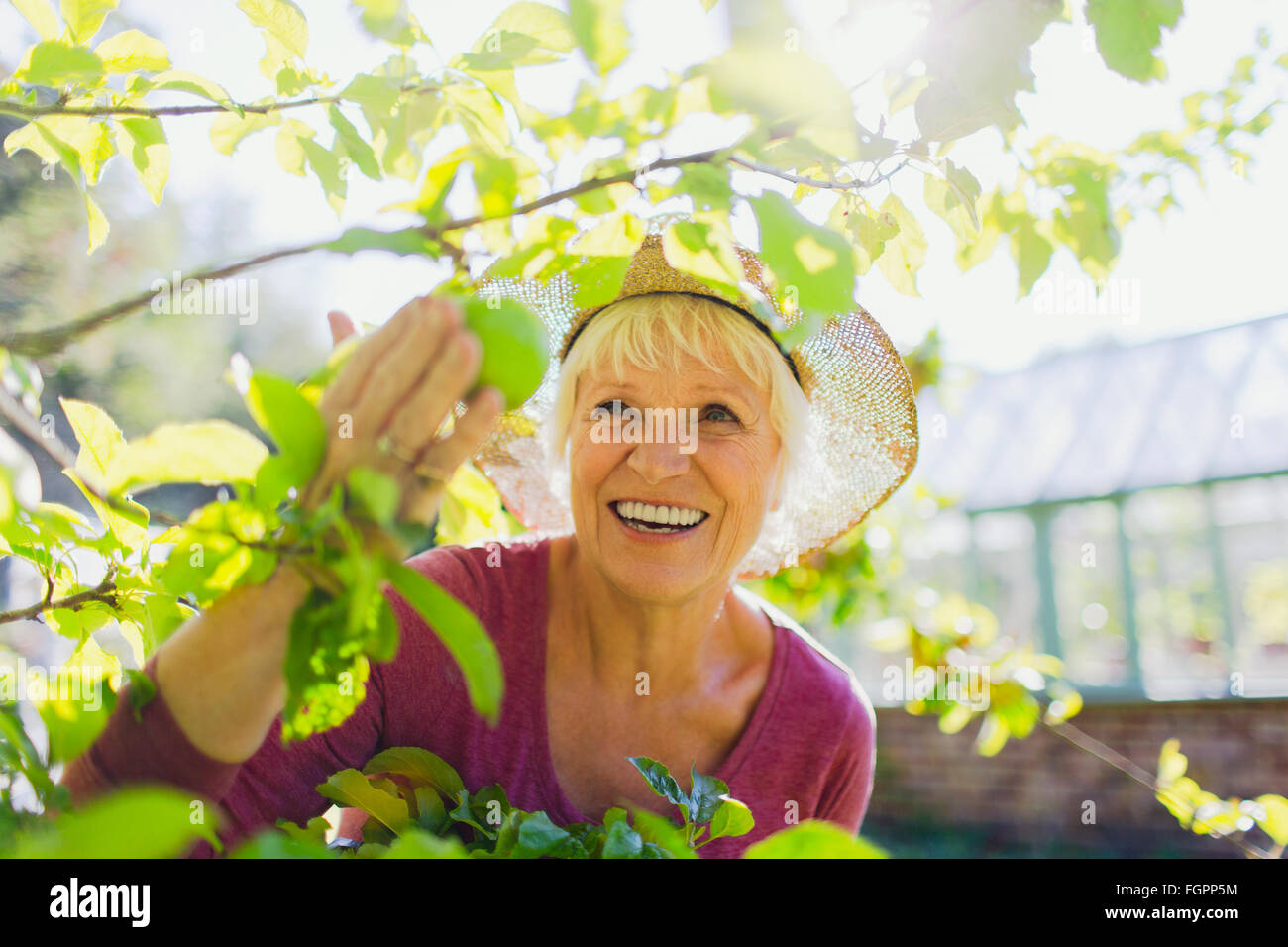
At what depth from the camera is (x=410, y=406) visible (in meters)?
0.57

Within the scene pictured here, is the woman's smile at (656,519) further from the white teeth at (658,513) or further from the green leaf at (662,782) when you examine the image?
the green leaf at (662,782)

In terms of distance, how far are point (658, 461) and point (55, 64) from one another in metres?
1.03

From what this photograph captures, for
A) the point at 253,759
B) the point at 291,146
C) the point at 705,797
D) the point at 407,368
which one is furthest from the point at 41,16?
the point at 705,797

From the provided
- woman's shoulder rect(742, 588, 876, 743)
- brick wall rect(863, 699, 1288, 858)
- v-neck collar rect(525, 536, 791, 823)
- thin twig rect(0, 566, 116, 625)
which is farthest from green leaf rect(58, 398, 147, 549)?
brick wall rect(863, 699, 1288, 858)

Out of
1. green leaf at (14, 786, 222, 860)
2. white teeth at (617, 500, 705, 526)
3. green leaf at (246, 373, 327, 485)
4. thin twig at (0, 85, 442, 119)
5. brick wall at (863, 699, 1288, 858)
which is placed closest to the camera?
green leaf at (14, 786, 222, 860)

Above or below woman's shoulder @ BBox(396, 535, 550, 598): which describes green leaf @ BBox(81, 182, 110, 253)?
above

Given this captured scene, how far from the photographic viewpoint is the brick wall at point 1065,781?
705 centimetres

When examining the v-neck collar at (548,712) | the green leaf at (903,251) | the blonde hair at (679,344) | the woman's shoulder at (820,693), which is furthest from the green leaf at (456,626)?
the woman's shoulder at (820,693)

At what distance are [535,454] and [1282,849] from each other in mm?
1984

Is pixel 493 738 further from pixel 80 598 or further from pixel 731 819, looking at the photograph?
pixel 80 598

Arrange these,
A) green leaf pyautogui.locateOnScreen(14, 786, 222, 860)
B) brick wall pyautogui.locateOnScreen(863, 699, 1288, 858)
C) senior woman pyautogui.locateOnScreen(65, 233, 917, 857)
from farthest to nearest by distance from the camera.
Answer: brick wall pyautogui.locateOnScreen(863, 699, 1288, 858) < senior woman pyautogui.locateOnScreen(65, 233, 917, 857) < green leaf pyautogui.locateOnScreen(14, 786, 222, 860)

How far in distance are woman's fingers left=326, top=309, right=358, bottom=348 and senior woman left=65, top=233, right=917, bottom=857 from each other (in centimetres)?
60

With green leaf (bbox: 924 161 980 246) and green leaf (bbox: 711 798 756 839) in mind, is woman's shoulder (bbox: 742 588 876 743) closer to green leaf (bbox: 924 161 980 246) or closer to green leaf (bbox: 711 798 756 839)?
green leaf (bbox: 711 798 756 839)

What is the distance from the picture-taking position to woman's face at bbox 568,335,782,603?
1585 mm
